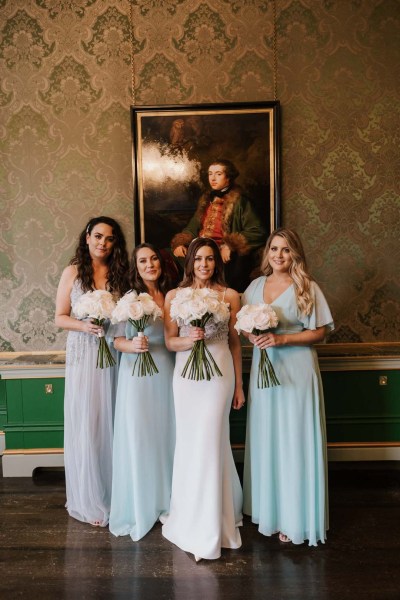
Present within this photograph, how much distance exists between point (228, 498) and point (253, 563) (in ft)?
1.25

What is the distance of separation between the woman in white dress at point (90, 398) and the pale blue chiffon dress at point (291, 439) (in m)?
1.04

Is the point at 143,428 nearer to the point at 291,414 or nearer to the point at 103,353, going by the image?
the point at 103,353

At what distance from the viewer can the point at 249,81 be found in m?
4.38

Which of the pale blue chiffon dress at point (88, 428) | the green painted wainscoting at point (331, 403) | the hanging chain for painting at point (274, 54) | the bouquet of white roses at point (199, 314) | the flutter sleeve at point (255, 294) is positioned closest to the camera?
the bouquet of white roses at point (199, 314)

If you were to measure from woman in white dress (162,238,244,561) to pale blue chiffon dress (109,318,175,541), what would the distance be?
15 cm

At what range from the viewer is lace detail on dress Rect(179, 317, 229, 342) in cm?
287

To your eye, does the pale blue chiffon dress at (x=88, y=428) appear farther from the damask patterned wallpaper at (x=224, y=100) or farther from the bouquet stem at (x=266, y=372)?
the damask patterned wallpaper at (x=224, y=100)

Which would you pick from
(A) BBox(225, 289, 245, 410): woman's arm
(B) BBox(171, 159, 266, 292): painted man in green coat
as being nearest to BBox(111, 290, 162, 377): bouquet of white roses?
(A) BBox(225, 289, 245, 410): woman's arm

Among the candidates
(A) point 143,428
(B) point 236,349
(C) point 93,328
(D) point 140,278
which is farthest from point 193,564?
(D) point 140,278

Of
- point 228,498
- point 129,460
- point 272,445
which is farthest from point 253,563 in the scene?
point 129,460

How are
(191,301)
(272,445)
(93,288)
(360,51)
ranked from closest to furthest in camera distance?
(191,301) < (272,445) < (93,288) < (360,51)

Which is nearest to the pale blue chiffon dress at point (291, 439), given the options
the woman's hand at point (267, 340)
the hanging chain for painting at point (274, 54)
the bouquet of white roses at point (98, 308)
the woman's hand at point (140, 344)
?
the woman's hand at point (267, 340)

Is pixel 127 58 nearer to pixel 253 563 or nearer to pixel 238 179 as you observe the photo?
pixel 238 179

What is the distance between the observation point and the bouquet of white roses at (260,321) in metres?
2.70
